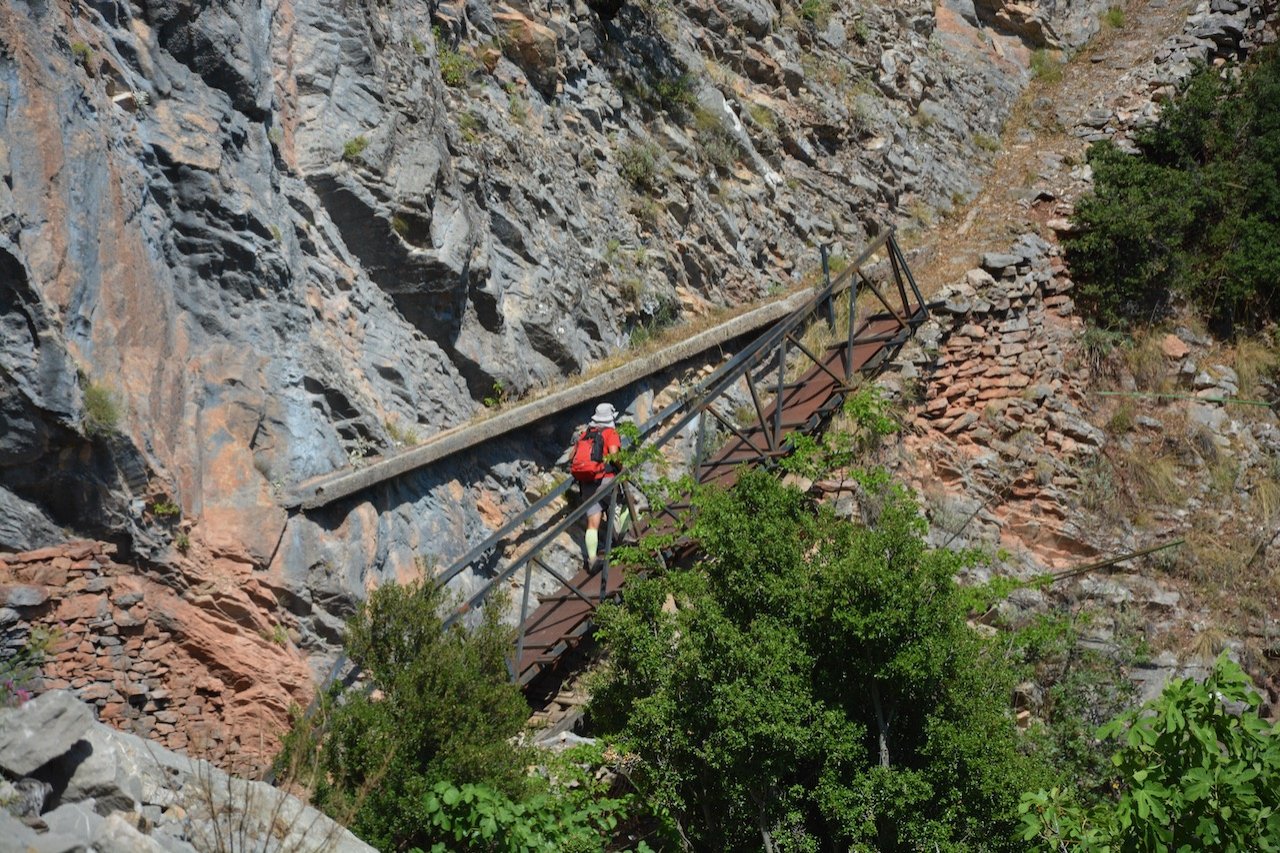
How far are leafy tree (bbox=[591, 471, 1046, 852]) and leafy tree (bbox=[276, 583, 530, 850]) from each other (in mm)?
858

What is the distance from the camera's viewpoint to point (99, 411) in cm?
804

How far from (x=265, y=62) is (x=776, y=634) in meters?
6.65

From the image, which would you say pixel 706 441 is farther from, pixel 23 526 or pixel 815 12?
pixel 815 12

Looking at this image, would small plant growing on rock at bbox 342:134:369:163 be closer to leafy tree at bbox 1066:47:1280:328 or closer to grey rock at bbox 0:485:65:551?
grey rock at bbox 0:485:65:551

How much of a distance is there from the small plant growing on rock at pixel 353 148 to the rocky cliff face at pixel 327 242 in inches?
1.5

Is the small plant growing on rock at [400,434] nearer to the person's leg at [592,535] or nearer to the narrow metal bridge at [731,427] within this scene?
the narrow metal bridge at [731,427]

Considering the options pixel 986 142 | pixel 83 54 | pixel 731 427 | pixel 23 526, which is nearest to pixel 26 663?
pixel 23 526

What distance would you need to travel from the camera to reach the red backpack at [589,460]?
35.1 ft

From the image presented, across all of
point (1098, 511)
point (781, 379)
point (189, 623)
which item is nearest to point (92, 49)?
point (189, 623)

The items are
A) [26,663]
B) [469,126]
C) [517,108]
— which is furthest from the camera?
[517,108]

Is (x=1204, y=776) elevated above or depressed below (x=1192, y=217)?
above

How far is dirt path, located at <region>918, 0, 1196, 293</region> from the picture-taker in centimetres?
1569

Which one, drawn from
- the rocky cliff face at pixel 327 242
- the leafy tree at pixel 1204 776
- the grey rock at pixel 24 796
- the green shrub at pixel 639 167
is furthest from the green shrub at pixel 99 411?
Result: the green shrub at pixel 639 167

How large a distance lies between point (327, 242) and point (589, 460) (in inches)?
114
